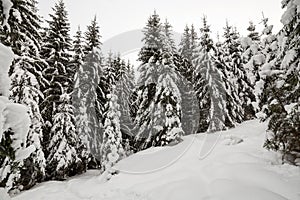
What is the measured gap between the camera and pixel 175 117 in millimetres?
17812

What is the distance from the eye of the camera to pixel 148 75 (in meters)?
19.9

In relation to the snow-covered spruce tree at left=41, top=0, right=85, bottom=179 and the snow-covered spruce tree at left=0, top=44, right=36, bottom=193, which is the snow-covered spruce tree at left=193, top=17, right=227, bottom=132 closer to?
the snow-covered spruce tree at left=41, top=0, right=85, bottom=179

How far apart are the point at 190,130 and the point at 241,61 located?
10590 mm

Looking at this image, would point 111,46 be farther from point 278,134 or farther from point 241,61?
point 278,134

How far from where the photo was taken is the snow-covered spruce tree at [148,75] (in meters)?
19.5

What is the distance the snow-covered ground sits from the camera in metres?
6.96

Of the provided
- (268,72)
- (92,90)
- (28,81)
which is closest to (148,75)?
(92,90)

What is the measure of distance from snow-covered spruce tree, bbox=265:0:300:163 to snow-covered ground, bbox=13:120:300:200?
98cm

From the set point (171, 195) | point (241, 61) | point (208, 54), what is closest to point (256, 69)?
point (208, 54)

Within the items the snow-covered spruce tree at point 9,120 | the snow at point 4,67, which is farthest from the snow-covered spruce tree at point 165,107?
the snow at point 4,67

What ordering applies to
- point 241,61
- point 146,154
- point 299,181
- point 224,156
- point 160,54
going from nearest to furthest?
point 299,181, point 224,156, point 146,154, point 160,54, point 241,61

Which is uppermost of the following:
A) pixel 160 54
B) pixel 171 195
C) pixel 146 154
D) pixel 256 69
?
pixel 160 54

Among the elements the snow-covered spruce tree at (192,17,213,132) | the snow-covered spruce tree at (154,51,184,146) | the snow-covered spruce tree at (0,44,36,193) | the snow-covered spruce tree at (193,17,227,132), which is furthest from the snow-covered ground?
the snow-covered spruce tree at (192,17,213,132)

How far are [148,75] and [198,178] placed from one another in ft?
41.1
